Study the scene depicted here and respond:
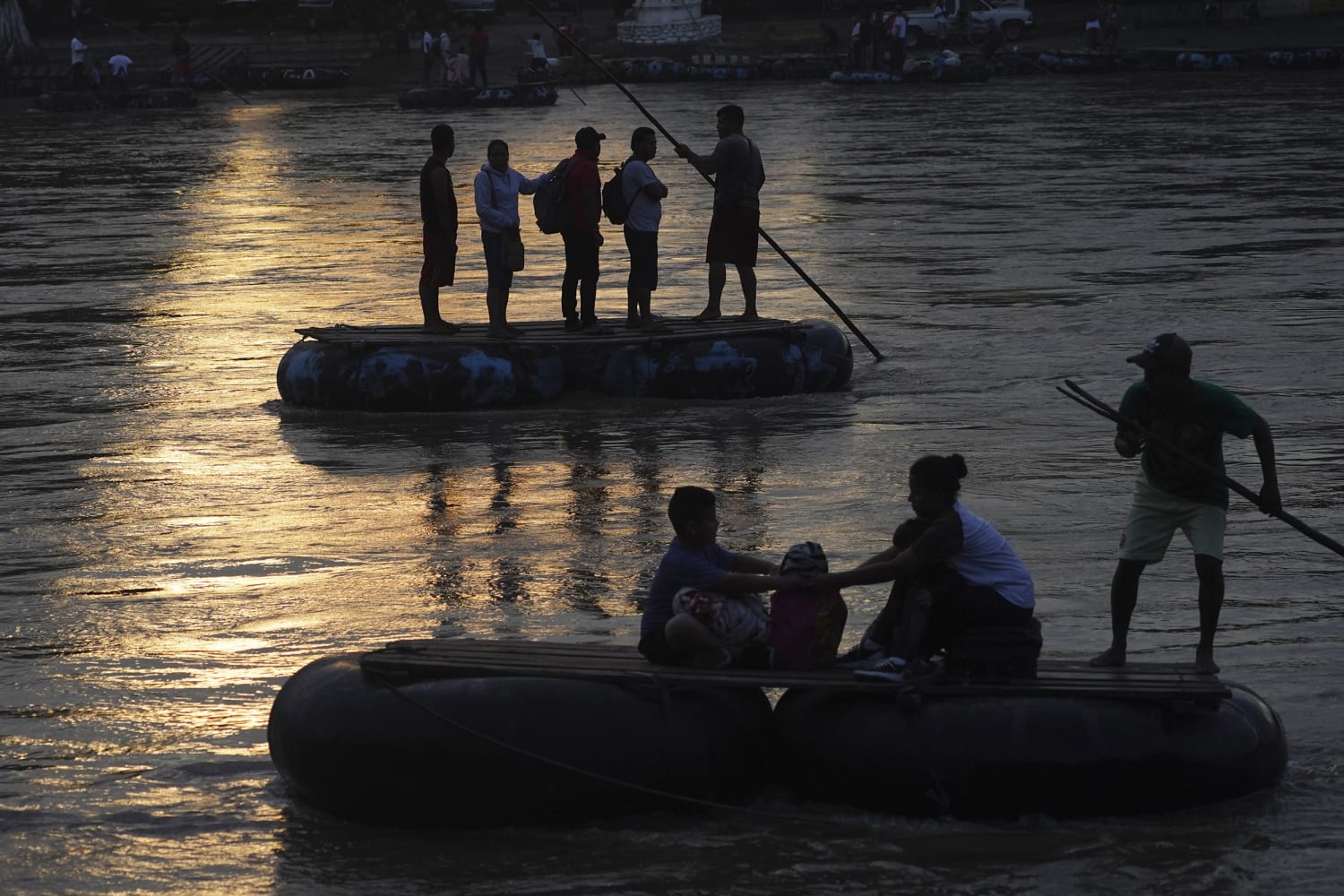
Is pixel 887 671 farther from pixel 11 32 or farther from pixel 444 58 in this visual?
pixel 11 32

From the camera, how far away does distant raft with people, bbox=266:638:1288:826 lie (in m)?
7.30

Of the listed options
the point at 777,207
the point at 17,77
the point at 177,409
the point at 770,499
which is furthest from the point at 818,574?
the point at 17,77

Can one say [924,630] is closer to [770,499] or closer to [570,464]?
[770,499]

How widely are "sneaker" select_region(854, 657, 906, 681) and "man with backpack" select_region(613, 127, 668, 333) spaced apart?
7.88 m

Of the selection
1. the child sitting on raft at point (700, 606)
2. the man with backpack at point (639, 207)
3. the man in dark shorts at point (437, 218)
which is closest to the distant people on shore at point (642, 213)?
the man with backpack at point (639, 207)

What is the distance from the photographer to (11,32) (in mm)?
64312

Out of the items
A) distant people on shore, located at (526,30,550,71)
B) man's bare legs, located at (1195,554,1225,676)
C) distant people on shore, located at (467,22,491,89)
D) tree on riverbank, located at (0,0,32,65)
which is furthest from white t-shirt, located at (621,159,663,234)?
tree on riverbank, located at (0,0,32,65)

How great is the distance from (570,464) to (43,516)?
3.32 metres

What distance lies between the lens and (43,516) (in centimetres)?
1234

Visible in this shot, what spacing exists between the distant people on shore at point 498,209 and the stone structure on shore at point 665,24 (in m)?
50.2

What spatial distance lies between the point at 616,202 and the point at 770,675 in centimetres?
828

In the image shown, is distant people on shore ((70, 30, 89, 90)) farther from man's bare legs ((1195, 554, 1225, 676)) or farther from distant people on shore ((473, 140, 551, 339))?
man's bare legs ((1195, 554, 1225, 676))

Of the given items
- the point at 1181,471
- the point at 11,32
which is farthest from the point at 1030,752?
the point at 11,32

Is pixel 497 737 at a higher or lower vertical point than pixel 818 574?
lower
